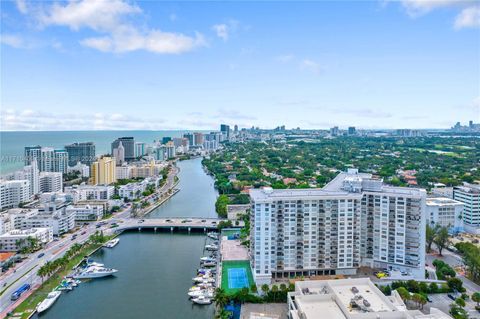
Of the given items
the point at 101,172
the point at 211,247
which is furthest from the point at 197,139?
the point at 211,247

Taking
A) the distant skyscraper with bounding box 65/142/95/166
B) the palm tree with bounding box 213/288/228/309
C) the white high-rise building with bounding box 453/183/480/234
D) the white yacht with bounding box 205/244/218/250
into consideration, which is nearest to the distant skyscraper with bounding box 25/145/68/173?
the distant skyscraper with bounding box 65/142/95/166

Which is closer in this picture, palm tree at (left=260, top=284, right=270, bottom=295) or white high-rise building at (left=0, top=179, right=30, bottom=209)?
palm tree at (left=260, top=284, right=270, bottom=295)

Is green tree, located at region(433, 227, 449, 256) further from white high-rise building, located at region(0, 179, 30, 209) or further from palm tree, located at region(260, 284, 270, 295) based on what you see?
white high-rise building, located at region(0, 179, 30, 209)

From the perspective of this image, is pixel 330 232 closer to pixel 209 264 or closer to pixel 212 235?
pixel 209 264

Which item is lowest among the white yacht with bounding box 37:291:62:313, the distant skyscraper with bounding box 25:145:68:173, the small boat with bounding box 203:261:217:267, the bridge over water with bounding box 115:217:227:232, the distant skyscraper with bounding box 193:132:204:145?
the white yacht with bounding box 37:291:62:313

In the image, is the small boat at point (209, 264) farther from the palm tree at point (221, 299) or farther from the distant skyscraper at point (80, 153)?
the distant skyscraper at point (80, 153)

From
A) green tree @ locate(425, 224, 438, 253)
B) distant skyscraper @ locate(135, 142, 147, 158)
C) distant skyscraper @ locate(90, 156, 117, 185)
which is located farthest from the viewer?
distant skyscraper @ locate(135, 142, 147, 158)

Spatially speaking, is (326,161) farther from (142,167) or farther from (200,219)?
(200,219)
